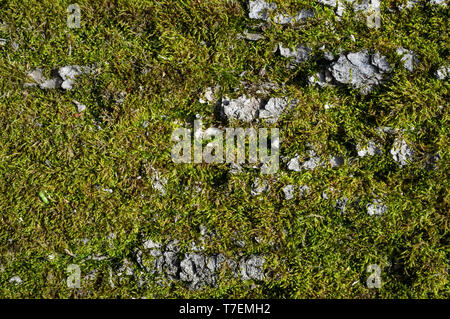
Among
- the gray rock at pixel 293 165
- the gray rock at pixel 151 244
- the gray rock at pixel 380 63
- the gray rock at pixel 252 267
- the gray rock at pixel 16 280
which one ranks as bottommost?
the gray rock at pixel 16 280

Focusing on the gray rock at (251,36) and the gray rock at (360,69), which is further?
the gray rock at (251,36)

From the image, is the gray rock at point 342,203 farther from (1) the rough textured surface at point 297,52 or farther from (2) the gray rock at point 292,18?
→ (2) the gray rock at point 292,18

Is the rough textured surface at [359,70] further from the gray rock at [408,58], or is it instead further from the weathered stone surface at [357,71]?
the gray rock at [408,58]

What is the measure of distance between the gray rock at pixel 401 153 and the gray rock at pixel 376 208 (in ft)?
1.59

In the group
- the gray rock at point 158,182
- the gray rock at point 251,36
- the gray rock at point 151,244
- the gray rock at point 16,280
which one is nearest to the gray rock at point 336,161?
the gray rock at point 251,36

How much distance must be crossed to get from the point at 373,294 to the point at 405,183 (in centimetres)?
127

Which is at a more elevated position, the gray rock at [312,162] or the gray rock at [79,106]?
the gray rock at [79,106]

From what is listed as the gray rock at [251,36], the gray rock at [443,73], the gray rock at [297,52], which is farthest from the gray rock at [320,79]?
the gray rock at [443,73]

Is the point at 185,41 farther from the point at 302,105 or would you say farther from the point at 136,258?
the point at 136,258

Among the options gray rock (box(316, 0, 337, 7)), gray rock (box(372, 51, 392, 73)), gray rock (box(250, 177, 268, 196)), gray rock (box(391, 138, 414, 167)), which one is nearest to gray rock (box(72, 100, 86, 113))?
gray rock (box(250, 177, 268, 196))

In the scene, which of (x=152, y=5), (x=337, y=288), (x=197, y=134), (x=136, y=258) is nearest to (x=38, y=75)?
(x=152, y=5)

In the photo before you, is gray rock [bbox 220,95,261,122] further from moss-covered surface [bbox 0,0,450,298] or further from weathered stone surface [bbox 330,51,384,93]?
weathered stone surface [bbox 330,51,384,93]

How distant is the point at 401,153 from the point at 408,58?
1040 mm

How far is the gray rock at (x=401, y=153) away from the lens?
4.00m
